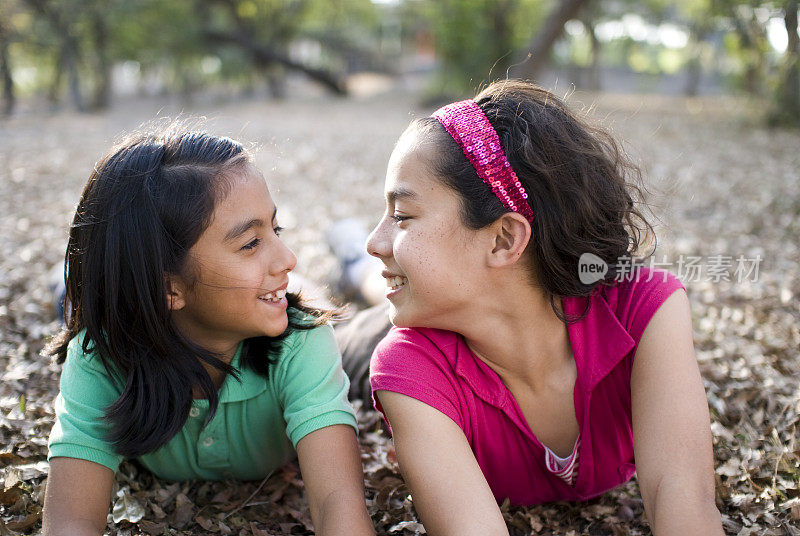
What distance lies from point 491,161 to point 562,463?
1.04 m

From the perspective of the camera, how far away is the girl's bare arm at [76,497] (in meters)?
1.98

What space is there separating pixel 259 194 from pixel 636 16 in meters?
25.2

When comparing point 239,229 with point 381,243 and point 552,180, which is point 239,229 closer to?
point 381,243

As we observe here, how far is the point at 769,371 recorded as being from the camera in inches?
141

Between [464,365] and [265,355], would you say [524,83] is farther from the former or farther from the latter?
[265,355]

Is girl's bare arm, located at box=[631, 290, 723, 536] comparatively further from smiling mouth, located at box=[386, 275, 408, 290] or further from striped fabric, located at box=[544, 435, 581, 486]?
smiling mouth, located at box=[386, 275, 408, 290]

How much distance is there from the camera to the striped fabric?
226 centimetres

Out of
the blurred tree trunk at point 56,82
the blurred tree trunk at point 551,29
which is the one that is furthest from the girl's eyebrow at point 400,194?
the blurred tree trunk at point 56,82

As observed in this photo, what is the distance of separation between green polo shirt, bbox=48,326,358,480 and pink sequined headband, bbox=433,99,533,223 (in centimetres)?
83

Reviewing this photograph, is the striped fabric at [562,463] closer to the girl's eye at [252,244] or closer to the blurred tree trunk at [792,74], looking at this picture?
the girl's eye at [252,244]

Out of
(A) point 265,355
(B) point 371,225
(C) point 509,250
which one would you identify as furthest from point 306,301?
(B) point 371,225

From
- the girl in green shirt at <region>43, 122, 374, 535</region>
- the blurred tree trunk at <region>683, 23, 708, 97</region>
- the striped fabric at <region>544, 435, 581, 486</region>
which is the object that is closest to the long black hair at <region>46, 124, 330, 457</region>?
the girl in green shirt at <region>43, 122, 374, 535</region>

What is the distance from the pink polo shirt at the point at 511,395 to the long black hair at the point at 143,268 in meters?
0.65

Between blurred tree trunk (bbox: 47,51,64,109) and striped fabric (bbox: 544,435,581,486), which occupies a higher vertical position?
striped fabric (bbox: 544,435,581,486)
